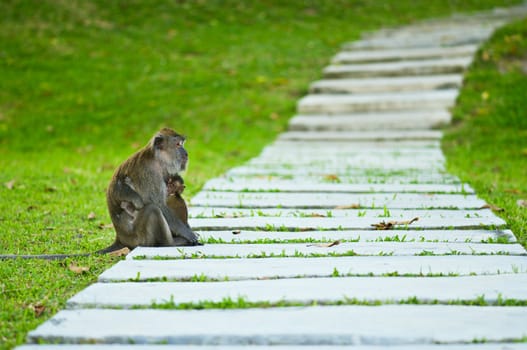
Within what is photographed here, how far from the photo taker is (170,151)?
507cm

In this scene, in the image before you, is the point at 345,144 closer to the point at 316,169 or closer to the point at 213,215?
the point at 316,169

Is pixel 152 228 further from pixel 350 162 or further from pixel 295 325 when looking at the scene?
pixel 350 162

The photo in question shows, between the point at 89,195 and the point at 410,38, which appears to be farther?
the point at 410,38

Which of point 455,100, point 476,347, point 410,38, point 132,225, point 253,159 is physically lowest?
point 476,347

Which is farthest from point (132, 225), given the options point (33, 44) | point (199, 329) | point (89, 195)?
point (33, 44)

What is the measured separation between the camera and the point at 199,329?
3338mm

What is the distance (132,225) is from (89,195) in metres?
3.10

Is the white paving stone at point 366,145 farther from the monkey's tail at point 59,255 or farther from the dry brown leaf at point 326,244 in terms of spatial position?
the monkey's tail at point 59,255

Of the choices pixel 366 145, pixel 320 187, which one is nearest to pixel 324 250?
pixel 320 187

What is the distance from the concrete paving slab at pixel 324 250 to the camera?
15.7 feet

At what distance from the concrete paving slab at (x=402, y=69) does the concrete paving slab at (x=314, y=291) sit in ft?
33.0

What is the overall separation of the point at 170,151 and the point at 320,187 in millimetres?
2801

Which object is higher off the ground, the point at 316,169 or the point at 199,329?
the point at 316,169

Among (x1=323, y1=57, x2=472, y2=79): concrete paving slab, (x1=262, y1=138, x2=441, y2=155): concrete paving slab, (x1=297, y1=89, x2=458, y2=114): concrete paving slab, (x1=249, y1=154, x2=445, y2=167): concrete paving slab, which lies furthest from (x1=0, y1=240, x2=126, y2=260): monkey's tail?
(x1=323, y1=57, x2=472, y2=79): concrete paving slab
